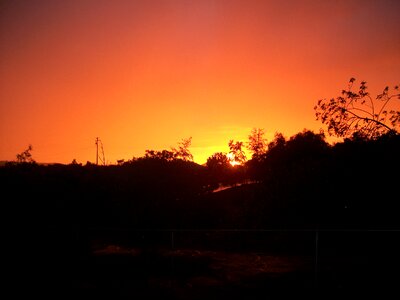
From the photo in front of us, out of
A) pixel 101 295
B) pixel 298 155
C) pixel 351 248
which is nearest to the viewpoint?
pixel 101 295

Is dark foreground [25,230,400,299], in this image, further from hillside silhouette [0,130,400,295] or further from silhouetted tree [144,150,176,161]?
silhouetted tree [144,150,176,161]

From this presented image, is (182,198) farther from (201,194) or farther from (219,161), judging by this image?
(219,161)

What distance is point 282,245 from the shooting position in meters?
19.1

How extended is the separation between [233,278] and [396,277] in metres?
4.64

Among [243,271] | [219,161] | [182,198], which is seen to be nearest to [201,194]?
[182,198]

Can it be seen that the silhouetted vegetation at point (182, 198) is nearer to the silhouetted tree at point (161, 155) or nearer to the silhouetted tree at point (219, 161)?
the silhouetted tree at point (161, 155)

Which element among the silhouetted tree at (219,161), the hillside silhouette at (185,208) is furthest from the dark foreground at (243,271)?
the silhouetted tree at (219,161)

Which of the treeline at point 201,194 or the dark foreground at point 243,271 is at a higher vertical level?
the treeline at point 201,194

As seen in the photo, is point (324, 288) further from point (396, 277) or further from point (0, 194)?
point (0, 194)

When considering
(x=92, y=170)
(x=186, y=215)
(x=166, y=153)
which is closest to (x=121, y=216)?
(x=186, y=215)

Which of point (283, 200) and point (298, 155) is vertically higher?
point (298, 155)

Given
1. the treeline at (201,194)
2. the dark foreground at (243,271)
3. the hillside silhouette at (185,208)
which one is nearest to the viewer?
the dark foreground at (243,271)

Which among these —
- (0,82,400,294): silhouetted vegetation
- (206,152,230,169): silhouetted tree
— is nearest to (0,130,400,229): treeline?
(0,82,400,294): silhouetted vegetation

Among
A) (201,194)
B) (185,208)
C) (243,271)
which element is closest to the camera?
(243,271)
